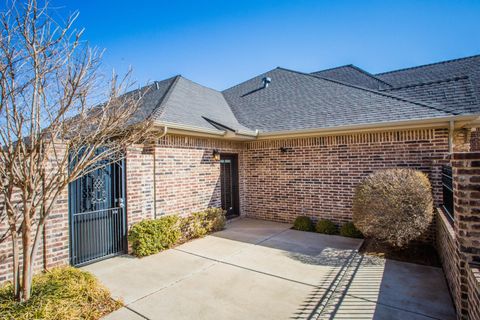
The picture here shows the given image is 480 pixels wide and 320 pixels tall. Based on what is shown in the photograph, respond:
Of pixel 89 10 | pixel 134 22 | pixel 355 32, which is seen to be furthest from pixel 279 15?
pixel 89 10

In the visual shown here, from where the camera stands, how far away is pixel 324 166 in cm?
750

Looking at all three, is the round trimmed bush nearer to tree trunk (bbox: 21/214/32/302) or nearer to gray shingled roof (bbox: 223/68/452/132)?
gray shingled roof (bbox: 223/68/452/132)

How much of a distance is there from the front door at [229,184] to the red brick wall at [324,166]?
41 centimetres

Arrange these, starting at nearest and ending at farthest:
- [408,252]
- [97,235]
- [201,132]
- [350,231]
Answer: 1. [97,235]
2. [408,252]
3. [350,231]
4. [201,132]

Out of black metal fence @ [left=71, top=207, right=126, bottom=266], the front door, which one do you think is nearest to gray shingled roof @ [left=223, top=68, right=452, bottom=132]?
the front door

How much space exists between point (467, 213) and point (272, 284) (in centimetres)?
274

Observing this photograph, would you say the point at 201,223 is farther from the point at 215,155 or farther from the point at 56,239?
the point at 56,239

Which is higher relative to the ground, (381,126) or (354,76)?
(354,76)

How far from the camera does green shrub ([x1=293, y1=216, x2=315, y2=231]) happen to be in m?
7.32

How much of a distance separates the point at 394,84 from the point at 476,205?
9.38 metres

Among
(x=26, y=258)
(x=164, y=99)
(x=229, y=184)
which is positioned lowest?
(x=26, y=258)

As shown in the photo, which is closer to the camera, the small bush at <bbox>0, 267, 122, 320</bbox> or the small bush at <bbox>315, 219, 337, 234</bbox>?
the small bush at <bbox>0, 267, 122, 320</bbox>

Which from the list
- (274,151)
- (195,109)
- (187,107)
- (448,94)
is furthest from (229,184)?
(448,94)

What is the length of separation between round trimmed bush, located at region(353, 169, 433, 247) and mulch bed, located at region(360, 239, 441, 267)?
296 millimetres
